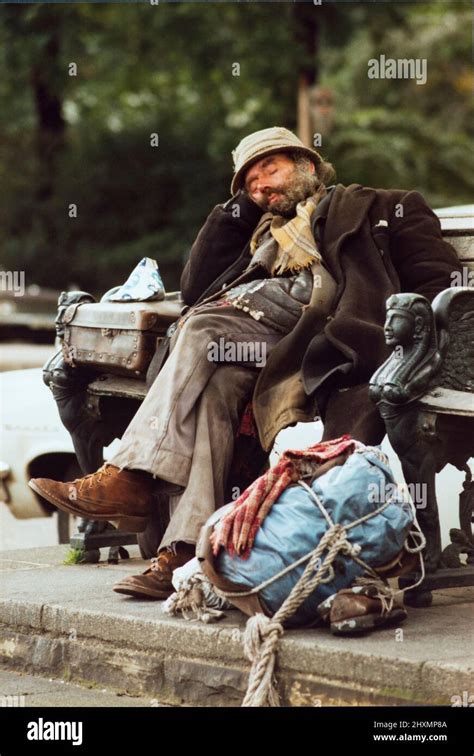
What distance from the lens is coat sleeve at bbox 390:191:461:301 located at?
5.67 metres

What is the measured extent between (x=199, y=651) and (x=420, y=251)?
5.93ft

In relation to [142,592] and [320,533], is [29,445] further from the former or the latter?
[320,533]

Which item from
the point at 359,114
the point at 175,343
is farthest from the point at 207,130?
the point at 175,343

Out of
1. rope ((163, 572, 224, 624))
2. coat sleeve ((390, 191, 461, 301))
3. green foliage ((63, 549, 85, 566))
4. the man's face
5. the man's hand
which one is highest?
the man's face

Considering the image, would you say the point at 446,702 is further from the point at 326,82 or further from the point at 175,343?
the point at 326,82

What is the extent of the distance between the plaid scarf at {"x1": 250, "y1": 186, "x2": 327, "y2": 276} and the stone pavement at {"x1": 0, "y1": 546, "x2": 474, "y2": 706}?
1.40 meters

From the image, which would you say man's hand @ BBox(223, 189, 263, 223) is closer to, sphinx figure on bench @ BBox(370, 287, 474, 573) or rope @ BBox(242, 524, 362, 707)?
sphinx figure on bench @ BBox(370, 287, 474, 573)

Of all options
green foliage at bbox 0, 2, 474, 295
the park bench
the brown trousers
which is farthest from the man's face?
green foliage at bbox 0, 2, 474, 295

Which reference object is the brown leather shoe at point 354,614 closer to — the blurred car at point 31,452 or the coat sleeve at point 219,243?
the coat sleeve at point 219,243

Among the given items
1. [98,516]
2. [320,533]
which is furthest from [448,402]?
[98,516]

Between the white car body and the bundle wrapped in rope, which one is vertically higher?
the bundle wrapped in rope

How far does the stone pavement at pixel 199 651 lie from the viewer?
4.30 metres

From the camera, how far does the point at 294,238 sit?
19.6 feet

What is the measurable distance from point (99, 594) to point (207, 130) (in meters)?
22.0
